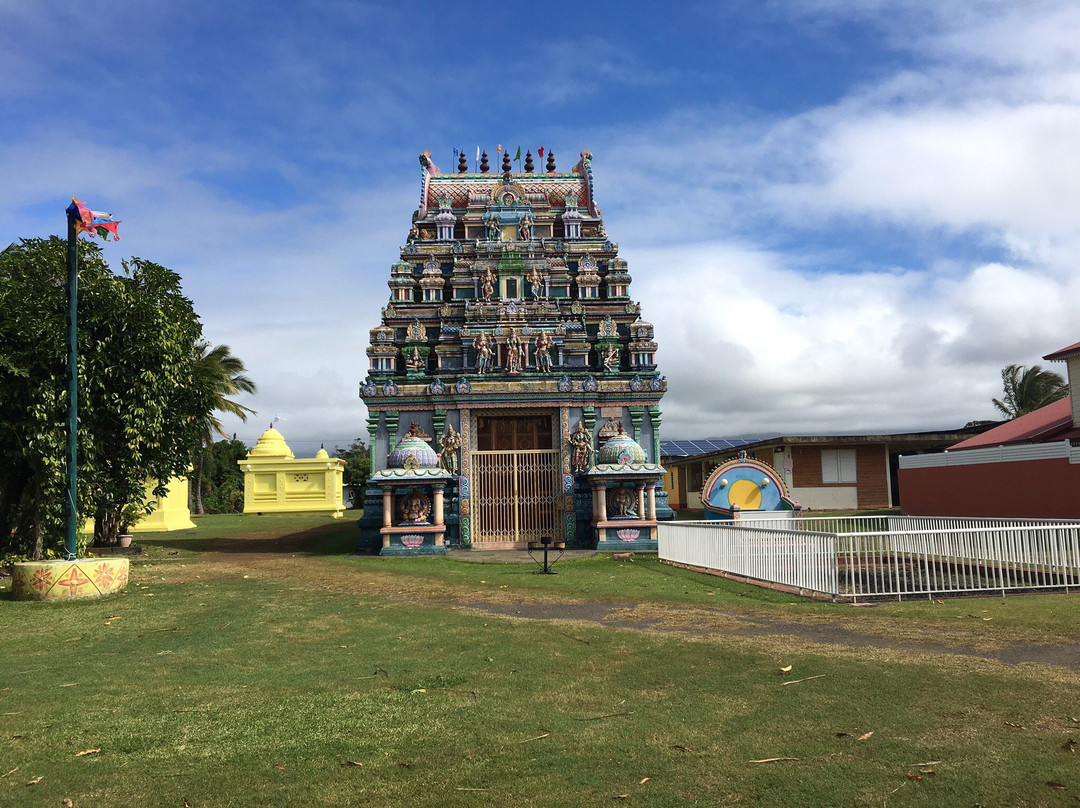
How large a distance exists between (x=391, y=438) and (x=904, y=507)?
51.0 feet

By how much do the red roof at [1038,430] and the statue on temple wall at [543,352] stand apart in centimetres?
1191

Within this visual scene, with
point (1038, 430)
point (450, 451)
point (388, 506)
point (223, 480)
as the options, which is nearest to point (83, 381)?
point (388, 506)

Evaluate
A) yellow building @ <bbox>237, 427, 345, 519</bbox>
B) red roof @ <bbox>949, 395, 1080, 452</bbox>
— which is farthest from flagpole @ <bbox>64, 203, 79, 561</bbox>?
yellow building @ <bbox>237, 427, 345, 519</bbox>

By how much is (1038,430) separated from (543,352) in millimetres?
13742

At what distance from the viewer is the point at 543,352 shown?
21.0 meters

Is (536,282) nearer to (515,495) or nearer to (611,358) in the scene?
(611,358)

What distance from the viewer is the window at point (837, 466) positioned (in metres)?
28.9

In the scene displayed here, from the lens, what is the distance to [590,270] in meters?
23.5

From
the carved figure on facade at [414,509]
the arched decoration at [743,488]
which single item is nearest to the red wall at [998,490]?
the arched decoration at [743,488]

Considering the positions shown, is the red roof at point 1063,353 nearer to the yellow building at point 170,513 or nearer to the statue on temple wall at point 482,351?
the statue on temple wall at point 482,351

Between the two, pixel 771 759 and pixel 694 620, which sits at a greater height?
pixel 771 759

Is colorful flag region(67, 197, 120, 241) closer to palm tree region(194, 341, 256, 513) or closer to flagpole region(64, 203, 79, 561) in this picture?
flagpole region(64, 203, 79, 561)

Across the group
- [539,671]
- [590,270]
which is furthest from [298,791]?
[590,270]

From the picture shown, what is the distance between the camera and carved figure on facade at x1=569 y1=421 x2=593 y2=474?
20078mm
